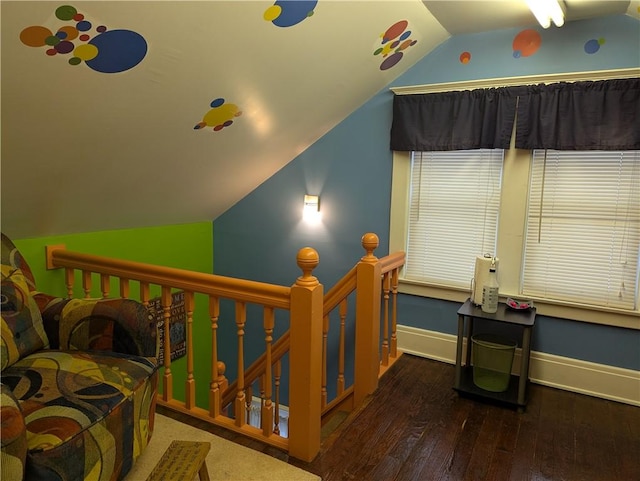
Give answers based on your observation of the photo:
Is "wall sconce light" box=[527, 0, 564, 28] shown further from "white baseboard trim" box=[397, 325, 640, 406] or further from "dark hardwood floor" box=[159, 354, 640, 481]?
"dark hardwood floor" box=[159, 354, 640, 481]

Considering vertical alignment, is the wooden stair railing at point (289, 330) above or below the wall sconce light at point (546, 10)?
below

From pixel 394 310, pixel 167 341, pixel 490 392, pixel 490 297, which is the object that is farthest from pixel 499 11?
pixel 167 341

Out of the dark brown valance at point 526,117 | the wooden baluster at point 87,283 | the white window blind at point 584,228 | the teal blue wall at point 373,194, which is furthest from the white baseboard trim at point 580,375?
the wooden baluster at point 87,283

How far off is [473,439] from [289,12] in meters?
2.35

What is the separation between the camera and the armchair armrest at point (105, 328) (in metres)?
2.06

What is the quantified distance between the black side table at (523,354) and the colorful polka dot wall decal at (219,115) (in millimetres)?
1876

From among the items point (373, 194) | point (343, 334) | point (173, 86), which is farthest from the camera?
point (373, 194)

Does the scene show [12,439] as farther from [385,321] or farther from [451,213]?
[451,213]

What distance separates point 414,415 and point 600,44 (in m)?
2.49

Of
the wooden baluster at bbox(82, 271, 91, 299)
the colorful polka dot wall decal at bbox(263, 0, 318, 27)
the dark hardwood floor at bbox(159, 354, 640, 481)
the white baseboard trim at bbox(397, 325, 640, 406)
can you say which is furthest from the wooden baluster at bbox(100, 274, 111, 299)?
the white baseboard trim at bbox(397, 325, 640, 406)

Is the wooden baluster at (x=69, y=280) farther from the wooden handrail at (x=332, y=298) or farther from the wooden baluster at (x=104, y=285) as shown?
the wooden handrail at (x=332, y=298)

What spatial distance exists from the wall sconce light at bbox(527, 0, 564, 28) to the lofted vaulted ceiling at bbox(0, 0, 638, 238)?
0.18 m

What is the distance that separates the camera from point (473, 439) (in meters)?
2.34

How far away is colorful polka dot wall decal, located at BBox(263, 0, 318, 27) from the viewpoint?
6.62 feet
